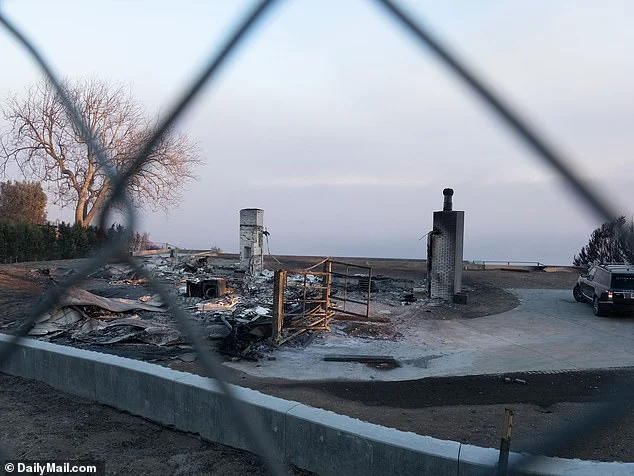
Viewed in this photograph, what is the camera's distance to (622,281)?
14.4 meters

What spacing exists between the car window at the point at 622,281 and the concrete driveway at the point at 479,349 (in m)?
0.81

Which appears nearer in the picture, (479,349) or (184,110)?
(184,110)

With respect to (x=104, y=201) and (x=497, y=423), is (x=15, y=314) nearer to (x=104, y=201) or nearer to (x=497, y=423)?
(x=497, y=423)

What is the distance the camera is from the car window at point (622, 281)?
1395cm

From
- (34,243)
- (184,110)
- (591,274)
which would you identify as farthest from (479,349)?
(34,243)

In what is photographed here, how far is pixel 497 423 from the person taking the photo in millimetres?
6348

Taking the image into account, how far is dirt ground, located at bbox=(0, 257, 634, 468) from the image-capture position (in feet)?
16.1

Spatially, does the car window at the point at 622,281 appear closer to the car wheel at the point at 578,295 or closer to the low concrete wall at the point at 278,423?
the car wheel at the point at 578,295

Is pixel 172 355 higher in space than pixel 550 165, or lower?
lower

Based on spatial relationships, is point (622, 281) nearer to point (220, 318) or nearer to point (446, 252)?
point (446, 252)

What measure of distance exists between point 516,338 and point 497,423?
6.21m

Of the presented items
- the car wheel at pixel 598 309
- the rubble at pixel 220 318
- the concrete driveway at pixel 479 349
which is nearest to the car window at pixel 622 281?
the car wheel at pixel 598 309

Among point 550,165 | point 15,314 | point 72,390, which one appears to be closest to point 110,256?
point 550,165

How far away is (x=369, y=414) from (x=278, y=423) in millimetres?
2304
